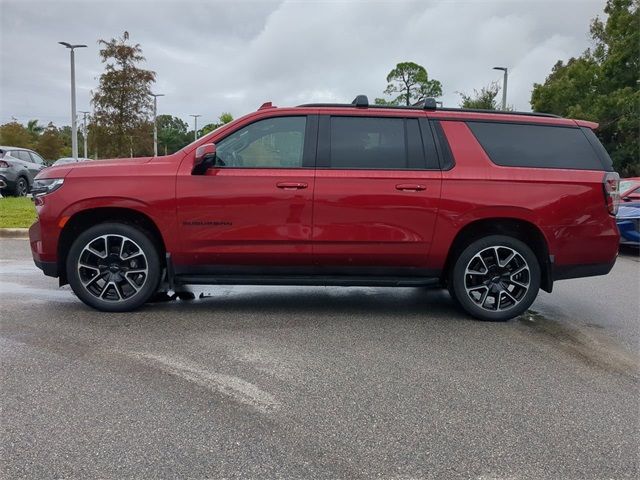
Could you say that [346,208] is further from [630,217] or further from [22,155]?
[22,155]

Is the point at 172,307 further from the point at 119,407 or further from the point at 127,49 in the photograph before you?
the point at 127,49

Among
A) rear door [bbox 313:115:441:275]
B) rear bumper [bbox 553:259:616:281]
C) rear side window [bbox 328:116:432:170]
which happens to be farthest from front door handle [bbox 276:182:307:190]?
rear bumper [bbox 553:259:616:281]

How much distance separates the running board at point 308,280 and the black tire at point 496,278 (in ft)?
1.05

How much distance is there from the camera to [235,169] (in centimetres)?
483

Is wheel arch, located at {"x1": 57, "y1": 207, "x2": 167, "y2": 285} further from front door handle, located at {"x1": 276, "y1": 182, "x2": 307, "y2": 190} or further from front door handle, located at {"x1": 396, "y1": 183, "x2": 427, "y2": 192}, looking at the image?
front door handle, located at {"x1": 396, "y1": 183, "x2": 427, "y2": 192}

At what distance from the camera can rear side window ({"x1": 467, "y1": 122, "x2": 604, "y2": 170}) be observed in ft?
16.3

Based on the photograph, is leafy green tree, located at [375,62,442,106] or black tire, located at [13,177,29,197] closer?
black tire, located at [13,177,29,197]

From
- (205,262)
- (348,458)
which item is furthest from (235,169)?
(348,458)

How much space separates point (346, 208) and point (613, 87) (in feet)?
76.5

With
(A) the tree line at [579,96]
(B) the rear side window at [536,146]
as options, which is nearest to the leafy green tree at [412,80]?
(A) the tree line at [579,96]

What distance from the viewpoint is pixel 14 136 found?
54031 millimetres

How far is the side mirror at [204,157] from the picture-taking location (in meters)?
4.64

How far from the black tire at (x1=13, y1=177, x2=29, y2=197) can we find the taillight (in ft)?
51.7

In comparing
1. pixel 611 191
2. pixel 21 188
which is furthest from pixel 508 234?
pixel 21 188
